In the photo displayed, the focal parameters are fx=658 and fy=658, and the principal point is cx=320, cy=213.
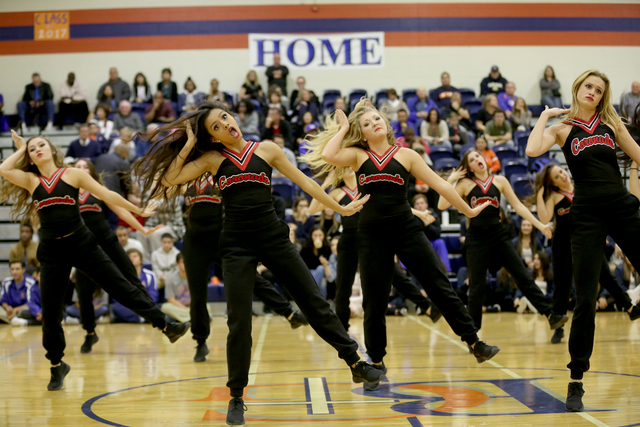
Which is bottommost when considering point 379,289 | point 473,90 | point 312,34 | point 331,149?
point 379,289

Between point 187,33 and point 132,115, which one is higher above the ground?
point 187,33

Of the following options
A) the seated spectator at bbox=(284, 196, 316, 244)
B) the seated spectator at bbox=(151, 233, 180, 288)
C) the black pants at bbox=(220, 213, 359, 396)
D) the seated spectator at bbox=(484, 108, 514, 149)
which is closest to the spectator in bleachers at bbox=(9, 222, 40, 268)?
the seated spectator at bbox=(151, 233, 180, 288)

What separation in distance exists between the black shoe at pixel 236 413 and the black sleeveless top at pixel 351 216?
8.25 ft

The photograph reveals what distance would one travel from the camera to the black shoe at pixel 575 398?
3.79 m

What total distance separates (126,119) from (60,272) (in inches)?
387

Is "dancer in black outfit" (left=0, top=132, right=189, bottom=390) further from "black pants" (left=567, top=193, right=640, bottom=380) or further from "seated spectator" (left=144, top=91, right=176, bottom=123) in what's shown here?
"seated spectator" (left=144, top=91, right=176, bottom=123)

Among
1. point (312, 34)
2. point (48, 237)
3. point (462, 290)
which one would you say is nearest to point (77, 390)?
point (48, 237)

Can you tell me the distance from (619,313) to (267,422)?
23.6 ft

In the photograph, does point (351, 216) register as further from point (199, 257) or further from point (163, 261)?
point (163, 261)

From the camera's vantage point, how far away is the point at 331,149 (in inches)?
170

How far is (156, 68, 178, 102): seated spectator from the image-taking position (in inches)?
607

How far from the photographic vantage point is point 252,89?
49.9 ft

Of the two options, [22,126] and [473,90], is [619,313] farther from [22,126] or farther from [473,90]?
[22,126]

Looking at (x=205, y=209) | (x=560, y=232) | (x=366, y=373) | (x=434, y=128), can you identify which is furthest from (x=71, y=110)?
(x=366, y=373)
